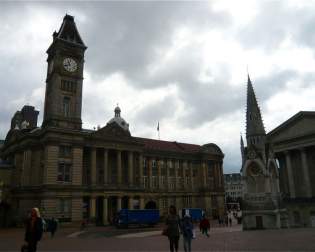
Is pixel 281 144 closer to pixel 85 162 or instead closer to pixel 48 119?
pixel 85 162

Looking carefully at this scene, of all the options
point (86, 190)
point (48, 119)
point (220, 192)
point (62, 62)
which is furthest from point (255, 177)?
point (220, 192)

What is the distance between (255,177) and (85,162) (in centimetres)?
3675

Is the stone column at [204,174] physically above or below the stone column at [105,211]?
above

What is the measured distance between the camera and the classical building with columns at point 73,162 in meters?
56.8

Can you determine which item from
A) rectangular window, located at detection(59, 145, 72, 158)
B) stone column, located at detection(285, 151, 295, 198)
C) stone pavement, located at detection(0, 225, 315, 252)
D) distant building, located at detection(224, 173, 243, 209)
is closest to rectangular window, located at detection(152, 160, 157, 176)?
rectangular window, located at detection(59, 145, 72, 158)

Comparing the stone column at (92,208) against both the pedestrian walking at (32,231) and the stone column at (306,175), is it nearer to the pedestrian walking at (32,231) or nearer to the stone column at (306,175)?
the stone column at (306,175)

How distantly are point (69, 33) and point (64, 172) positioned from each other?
1166 inches

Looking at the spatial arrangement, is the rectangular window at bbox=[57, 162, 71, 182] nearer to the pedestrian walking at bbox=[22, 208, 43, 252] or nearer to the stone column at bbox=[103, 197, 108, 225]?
the stone column at bbox=[103, 197, 108, 225]

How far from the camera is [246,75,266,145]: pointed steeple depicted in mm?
41656

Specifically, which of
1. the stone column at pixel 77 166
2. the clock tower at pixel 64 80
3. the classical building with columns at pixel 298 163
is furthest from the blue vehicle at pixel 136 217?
the classical building with columns at pixel 298 163

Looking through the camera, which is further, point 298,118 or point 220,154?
point 220,154

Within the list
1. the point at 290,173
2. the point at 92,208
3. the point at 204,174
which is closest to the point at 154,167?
the point at 204,174

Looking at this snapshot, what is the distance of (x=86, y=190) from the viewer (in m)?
61.2

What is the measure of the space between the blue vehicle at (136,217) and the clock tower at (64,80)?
19681 millimetres
